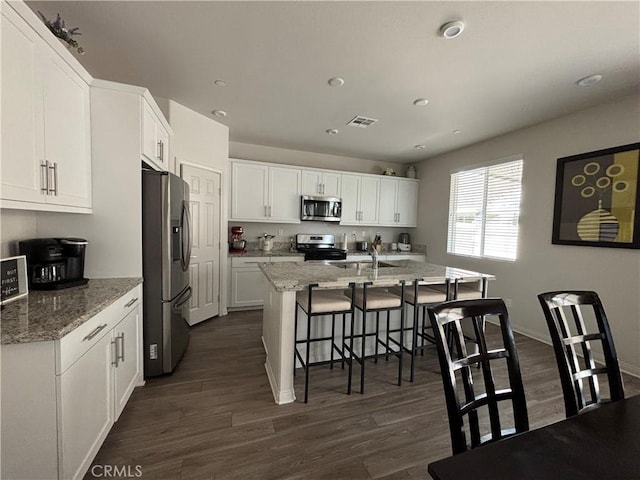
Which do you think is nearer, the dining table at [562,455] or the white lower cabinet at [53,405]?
the dining table at [562,455]

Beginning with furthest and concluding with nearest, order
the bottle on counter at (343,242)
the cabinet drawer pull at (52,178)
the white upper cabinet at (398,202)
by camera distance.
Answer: the white upper cabinet at (398,202)
the bottle on counter at (343,242)
the cabinet drawer pull at (52,178)

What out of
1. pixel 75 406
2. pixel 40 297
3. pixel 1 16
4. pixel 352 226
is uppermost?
pixel 1 16

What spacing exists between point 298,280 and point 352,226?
3.53m

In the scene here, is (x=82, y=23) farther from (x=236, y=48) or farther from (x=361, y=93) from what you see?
(x=361, y=93)

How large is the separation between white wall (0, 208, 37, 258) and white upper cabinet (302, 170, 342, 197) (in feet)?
11.2

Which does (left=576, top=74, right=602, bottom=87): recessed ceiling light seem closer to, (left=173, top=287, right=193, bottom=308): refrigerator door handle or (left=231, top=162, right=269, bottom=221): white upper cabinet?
(left=231, top=162, right=269, bottom=221): white upper cabinet

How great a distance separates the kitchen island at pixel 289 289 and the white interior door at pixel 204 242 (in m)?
1.33

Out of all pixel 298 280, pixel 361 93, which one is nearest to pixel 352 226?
pixel 361 93

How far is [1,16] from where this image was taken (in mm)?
1219

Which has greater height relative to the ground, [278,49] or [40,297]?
[278,49]

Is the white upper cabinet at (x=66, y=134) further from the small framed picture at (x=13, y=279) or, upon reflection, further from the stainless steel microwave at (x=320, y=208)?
the stainless steel microwave at (x=320, y=208)

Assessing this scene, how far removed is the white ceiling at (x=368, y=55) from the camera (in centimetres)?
170

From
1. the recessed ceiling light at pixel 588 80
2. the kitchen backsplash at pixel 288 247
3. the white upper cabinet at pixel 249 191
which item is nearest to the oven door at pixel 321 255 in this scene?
the kitchen backsplash at pixel 288 247

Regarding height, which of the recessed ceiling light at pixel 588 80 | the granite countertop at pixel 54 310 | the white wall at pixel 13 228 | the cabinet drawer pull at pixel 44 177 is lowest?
the granite countertop at pixel 54 310
